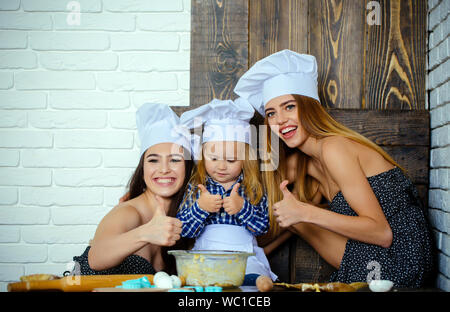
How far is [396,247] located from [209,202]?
71 cm

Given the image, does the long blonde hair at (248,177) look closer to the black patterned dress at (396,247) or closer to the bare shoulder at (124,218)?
the bare shoulder at (124,218)

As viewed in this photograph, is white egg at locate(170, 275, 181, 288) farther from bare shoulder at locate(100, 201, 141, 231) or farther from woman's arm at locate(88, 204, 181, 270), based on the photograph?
bare shoulder at locate(100, 201, 141, 231)

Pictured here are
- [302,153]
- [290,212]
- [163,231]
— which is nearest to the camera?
[163,231]

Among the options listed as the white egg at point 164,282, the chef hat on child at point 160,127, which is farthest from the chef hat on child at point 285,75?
the white egg at point 164,282

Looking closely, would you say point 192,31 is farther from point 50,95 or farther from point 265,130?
point 50,95

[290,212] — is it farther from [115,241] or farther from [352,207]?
[115,241]

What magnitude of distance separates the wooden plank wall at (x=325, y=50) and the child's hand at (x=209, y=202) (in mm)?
511

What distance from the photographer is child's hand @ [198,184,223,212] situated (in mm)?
1496

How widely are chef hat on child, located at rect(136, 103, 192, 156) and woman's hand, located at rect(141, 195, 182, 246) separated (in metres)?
0.46

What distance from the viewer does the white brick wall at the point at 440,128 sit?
1619 mm

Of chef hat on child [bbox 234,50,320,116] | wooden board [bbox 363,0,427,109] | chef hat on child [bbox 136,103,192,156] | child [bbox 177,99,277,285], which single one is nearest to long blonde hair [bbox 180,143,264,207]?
child [bbox 177,99,277,285]

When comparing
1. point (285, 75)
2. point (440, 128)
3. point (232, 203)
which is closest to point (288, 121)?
point (285, 75)

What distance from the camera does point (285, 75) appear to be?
166 centimetres
